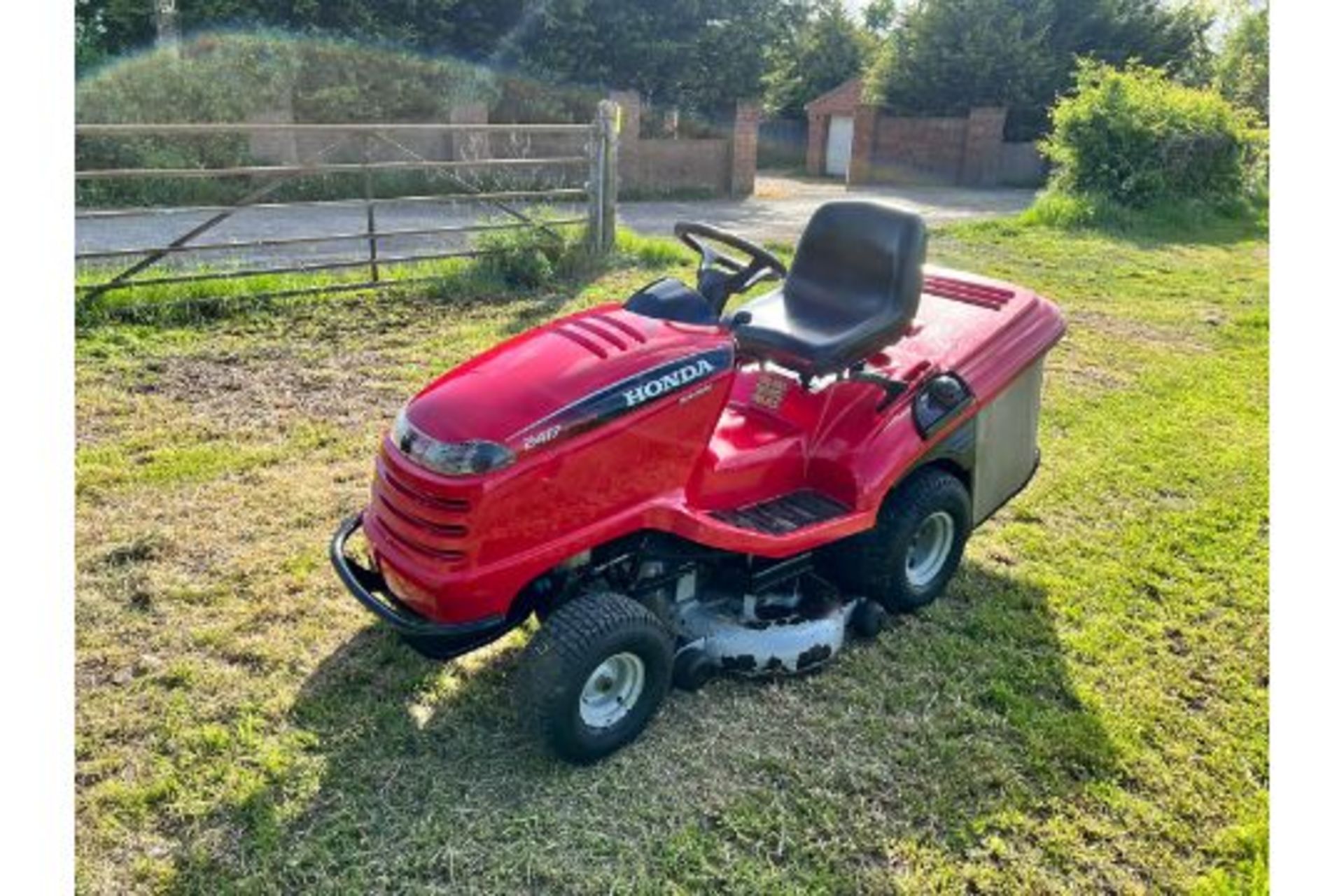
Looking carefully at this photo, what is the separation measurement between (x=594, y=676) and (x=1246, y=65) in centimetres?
3100

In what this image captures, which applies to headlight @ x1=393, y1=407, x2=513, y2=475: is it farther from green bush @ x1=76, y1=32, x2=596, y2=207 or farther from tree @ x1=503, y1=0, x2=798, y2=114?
tree @ x1=503, y1=0, x2=798, y2=114

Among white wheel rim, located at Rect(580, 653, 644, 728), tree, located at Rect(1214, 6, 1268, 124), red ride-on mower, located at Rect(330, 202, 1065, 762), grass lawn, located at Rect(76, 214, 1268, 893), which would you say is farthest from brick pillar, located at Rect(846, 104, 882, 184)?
white wheel rim, located at Rect(580, 653, 644, 728)

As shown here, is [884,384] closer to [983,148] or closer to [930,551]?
[930,551]

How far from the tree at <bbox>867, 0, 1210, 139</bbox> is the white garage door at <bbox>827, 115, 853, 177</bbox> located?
3.45ft

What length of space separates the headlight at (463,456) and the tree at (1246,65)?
24.1 meters

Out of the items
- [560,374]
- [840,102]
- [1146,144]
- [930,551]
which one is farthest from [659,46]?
[560,374]

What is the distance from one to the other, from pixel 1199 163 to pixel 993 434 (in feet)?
44.9

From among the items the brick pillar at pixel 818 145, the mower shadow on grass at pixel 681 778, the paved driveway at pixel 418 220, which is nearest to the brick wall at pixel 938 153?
the brick pillar at pixel 818 145

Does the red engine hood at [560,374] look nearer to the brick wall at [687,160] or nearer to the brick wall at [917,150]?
the brick wall at [687,160]

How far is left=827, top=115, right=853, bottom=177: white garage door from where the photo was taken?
26.6 metres

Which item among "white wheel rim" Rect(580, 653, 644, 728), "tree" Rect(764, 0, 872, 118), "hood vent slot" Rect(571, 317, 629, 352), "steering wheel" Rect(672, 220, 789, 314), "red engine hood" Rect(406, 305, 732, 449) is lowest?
"white wheel rim" Rect(580, 653, 644, 728)

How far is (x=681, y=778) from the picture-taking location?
2.82 meters

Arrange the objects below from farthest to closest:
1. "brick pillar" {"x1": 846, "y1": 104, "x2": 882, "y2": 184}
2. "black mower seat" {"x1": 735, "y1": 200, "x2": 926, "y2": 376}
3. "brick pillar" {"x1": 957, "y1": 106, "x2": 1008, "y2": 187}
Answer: "brick pillar" {"x1": 846, "y1": 104, "x2": 882, "y2": 184} < "brick pillar" {"x1": 957, "y1": 106, "x2": 1008, "y2": 187} < "black mower seat" {"x1": 735, "y1": 200, "x2": 926, "y2": 376}

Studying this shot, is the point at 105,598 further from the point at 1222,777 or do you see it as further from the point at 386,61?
the point at 386,61
